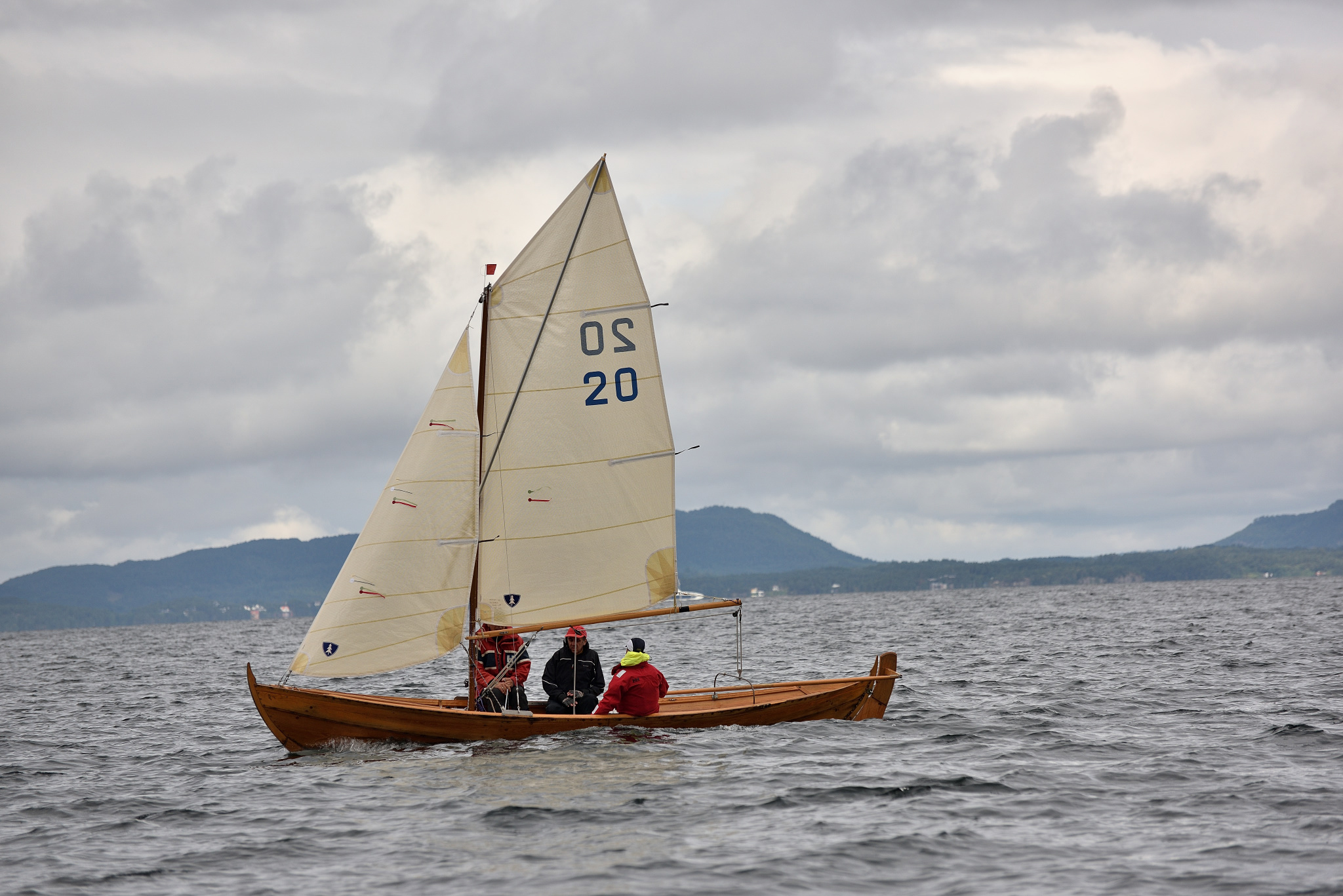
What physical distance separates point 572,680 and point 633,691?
1.23 meters

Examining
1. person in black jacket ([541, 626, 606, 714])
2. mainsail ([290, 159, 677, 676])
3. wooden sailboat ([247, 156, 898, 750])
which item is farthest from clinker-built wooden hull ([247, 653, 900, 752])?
mainsail ([290, 159, 677, 676])

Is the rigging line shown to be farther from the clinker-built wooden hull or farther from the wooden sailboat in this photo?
the clinker-built wooden hull

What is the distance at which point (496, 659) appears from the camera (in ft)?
66.3

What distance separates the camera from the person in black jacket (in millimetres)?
20047

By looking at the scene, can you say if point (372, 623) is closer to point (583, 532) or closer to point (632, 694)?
point (583, 532)

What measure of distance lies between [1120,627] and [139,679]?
48.3m

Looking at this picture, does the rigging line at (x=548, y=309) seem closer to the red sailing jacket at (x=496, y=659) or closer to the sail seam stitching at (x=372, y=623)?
the sail seam stitching at (x=372, y=623)

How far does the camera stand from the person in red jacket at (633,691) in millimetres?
19625

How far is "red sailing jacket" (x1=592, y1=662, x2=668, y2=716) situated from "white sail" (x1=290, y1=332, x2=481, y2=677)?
2835 mm

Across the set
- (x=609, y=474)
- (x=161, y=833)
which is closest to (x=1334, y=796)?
(x=609, y=474)

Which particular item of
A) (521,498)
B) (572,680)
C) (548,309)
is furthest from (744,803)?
(548,309)

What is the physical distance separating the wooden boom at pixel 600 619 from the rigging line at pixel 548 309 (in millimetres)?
2692

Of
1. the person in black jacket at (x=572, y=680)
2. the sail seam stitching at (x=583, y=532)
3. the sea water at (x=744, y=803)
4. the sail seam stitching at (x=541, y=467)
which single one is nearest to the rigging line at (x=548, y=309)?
the sail seam stitching at (x=541, y=467)

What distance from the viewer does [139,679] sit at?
154 feet
